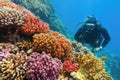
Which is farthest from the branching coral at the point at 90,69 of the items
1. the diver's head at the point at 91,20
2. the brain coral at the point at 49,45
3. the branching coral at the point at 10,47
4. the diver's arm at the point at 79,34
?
the diver's head at the point at 91,20

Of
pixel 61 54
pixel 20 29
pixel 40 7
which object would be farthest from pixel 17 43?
pixel 40 7

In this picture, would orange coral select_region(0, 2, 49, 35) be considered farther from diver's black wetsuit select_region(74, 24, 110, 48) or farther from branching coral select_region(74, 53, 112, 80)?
diver's black wetsuit select_region(74, 24, 110, 48)

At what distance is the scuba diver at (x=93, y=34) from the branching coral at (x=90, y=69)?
75.7 inches

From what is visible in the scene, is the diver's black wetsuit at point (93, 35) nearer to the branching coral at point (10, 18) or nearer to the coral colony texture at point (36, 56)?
the coral colony texture at point (36, 56)

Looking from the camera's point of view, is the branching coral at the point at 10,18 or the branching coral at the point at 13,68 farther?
the branching coral at the point at 10,18

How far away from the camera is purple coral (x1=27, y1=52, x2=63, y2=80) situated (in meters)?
4.04

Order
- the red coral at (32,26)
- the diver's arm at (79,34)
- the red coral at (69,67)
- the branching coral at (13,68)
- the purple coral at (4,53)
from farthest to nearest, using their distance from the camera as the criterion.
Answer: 1. the diver's arm at (79,34)
2. the red coral at (32,26)
3. the red coral at (69,67)
4. the purple coral at (4,53)
5. the branching coral at (13,68)

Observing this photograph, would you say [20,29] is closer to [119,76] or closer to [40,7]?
[40,7]

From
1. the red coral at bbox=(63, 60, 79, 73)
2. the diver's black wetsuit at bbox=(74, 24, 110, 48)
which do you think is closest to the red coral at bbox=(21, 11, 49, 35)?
the red coral at bbox=(63, 60, 79, 73)

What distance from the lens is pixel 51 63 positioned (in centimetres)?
423

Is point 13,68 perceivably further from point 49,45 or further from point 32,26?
point 32,26

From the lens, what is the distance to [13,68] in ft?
13.5

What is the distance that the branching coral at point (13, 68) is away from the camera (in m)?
4.03

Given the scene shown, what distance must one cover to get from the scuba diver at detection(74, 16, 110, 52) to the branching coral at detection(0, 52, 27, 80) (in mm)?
3460
